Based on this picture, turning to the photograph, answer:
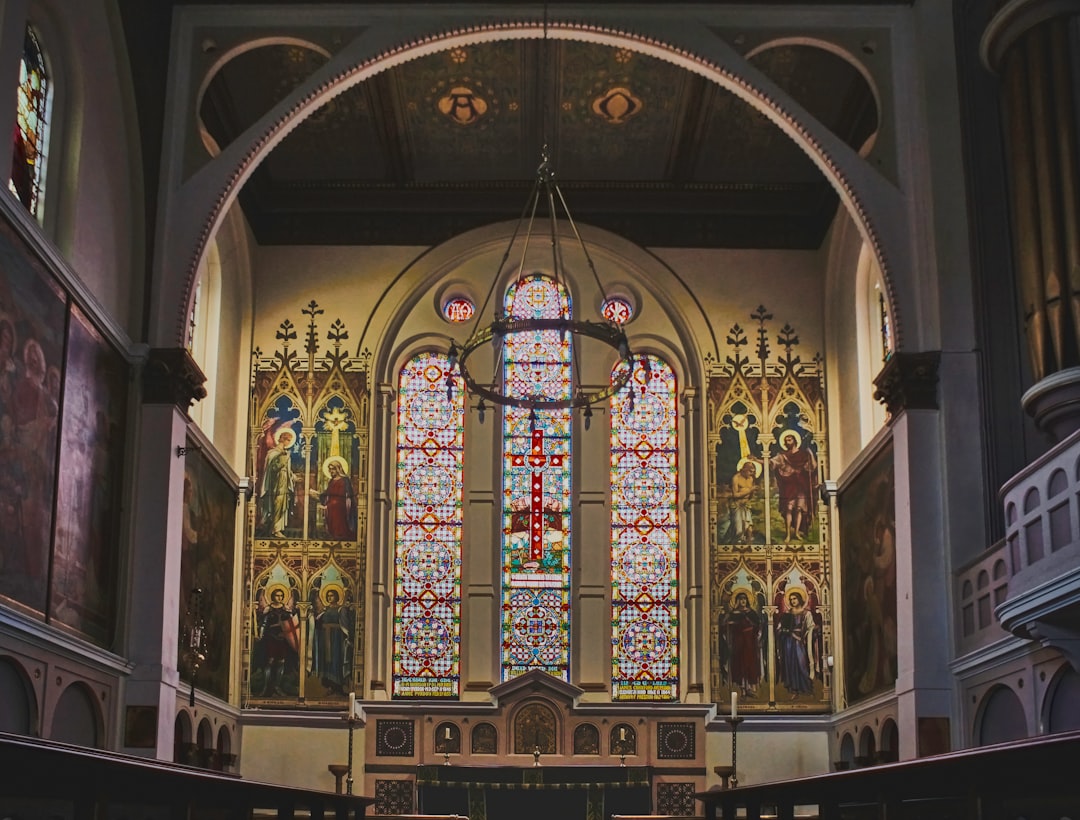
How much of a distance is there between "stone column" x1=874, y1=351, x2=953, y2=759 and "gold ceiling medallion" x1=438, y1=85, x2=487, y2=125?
7.81 meters

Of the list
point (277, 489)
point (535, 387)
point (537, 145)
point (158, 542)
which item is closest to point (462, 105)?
point (537, 145)

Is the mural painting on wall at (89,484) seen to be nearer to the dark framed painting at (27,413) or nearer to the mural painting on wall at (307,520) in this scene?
the dark framed painting at (27,413)

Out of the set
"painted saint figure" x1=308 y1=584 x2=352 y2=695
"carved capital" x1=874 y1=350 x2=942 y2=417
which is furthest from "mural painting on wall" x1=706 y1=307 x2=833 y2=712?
"carved capital" x1=874 y1=350 x2=942 y2=417

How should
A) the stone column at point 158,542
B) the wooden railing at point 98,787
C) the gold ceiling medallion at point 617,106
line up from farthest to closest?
the gold ceiling medallion at point 617,106
the stone column at point 158,542
the wooden railing at point 98,787

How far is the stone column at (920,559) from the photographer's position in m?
16.5

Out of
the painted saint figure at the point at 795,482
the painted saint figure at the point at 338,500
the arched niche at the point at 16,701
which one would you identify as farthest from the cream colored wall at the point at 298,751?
the arched niche at the point at 16,701

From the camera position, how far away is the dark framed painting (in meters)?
14.0

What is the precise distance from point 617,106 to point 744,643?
8.14 metres

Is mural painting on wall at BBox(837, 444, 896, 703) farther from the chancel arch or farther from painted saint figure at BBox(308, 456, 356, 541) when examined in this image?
painted saint figure at BBox(308, 456, 356, 541)

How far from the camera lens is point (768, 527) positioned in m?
23.7

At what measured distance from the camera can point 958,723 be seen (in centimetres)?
1638

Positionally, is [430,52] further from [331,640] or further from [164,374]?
[331,640]

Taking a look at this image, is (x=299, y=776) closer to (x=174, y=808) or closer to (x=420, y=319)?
(x=420, y=319)

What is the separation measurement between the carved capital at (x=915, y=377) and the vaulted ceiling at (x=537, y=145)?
199 inches
